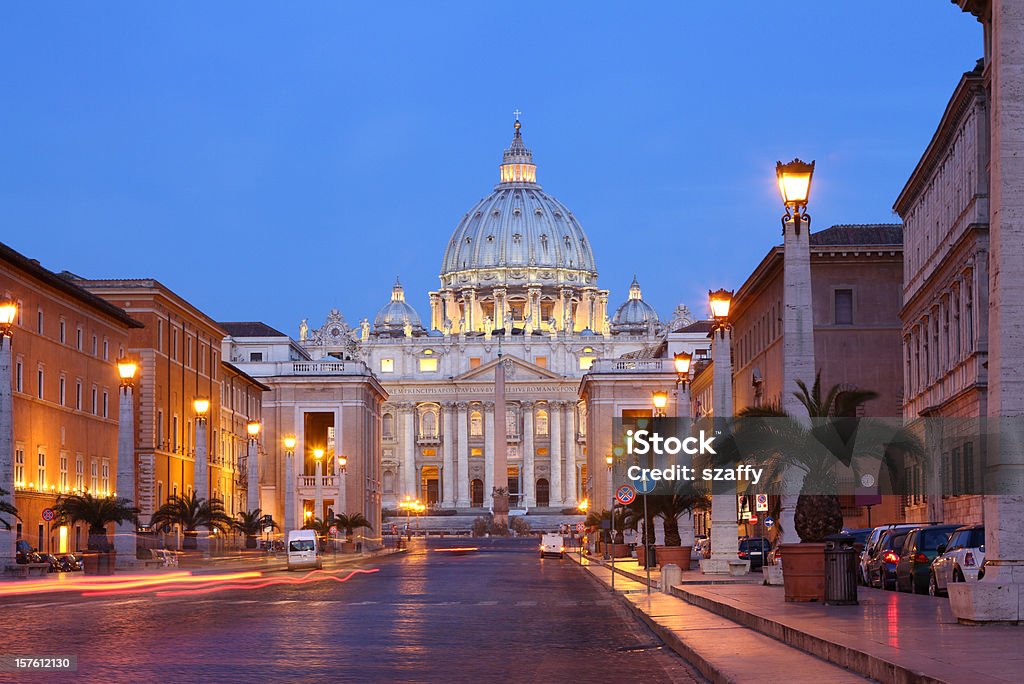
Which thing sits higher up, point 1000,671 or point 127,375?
point 127,375

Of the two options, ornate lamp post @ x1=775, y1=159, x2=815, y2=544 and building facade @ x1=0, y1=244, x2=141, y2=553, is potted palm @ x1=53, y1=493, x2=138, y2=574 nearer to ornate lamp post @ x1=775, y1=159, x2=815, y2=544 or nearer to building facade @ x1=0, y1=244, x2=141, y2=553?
building facade @ x1=0, y1=244, x2=141, y2=553

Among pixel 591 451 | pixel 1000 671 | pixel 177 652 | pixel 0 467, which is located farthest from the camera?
pixel 591 451

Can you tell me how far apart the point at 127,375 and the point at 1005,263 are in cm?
3566

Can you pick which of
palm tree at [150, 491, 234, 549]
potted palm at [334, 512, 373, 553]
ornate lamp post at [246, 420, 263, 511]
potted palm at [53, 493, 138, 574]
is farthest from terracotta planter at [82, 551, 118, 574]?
potted palm at [334, 512, 373, 553]

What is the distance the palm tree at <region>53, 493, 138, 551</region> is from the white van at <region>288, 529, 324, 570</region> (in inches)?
349

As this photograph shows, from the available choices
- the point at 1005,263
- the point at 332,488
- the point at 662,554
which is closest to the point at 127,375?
the point at 662,554

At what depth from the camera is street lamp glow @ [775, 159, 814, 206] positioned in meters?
26.6

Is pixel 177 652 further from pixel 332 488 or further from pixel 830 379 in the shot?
pixel 332 488

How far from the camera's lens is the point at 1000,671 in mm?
13109

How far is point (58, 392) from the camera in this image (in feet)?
228

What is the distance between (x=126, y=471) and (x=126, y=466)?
0.16 metres

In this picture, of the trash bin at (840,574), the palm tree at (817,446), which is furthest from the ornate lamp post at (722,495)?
the trash bin at (840,574)

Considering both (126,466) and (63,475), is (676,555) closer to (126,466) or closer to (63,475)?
(126,466)

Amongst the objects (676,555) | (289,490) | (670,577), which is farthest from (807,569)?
(289,490)
